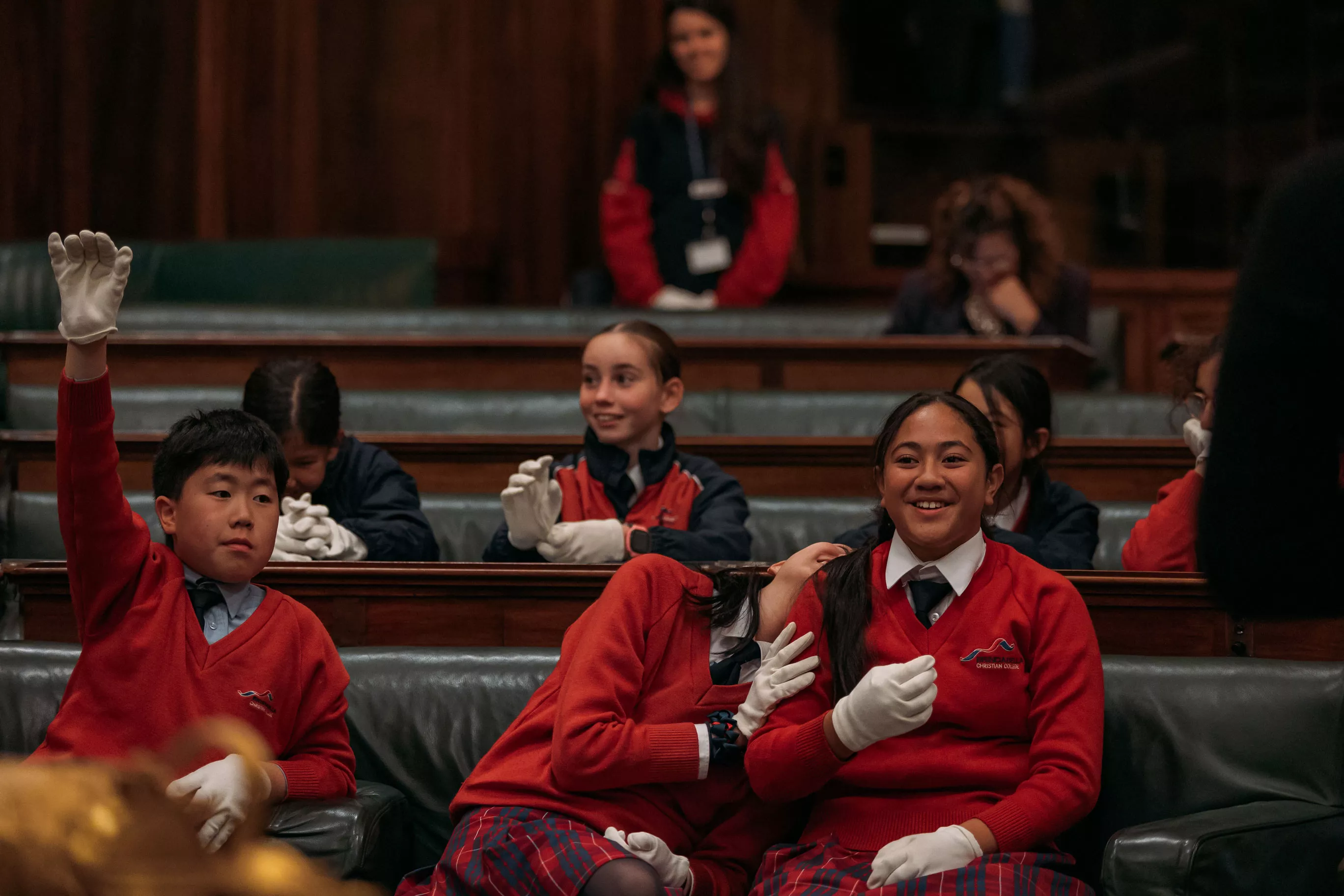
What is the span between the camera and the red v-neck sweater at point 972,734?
1685mm

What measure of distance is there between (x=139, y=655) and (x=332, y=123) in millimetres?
3751

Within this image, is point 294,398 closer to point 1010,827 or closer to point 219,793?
point 219,793

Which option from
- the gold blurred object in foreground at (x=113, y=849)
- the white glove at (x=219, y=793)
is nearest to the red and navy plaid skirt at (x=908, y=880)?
the white glove at (x=219, y=793)

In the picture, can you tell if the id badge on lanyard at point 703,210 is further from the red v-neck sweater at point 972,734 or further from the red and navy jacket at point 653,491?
the red v-neck sweater at point 972,734

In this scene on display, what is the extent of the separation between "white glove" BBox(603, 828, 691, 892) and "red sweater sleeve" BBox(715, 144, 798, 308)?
9.66 feet

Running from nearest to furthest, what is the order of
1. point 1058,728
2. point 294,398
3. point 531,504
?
point 1058,728
point 531,504
point 294,398

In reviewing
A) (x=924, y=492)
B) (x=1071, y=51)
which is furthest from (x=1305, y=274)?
(x=1071, y=51)

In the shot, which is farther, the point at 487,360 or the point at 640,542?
the point at 487,360

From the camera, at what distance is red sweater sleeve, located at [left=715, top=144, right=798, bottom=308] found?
4.53 metres

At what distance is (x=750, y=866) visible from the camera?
1812 mm

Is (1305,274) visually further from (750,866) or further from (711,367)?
(711,367)

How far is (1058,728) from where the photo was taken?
170cm

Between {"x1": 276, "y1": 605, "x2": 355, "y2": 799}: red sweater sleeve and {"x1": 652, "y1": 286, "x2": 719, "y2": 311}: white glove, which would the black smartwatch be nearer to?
{"x1": 276, "y1": 605, "x2": 355, "y2": 799}: red sweater sleeve

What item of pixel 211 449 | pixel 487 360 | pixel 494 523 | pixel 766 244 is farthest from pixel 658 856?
pixel 766 244
